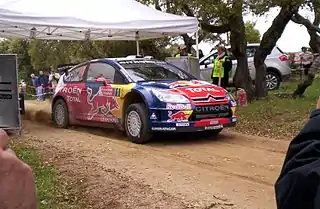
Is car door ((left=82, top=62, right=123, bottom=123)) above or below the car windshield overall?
below

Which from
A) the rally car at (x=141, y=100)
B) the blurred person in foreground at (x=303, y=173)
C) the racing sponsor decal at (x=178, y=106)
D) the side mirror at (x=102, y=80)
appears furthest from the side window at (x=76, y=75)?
the blurred person in foreground at (x=303, y=173)

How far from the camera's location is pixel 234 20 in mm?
13953

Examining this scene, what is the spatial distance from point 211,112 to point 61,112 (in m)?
4.05

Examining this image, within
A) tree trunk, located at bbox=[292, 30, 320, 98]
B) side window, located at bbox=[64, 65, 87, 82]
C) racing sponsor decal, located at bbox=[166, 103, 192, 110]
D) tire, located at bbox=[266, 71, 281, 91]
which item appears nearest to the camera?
racing sponsor decal, located at bbox=[166, 103, 192, 110]

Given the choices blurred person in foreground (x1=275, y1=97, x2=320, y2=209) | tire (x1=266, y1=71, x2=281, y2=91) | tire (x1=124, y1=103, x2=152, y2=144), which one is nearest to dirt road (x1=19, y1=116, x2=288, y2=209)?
tire (x1=124, y1=103, x2=152, y2=144)

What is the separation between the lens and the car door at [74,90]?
35.7 ft

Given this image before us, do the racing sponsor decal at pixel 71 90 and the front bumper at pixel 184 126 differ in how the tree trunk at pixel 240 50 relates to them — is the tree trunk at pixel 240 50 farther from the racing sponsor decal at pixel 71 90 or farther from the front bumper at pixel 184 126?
the front bumper at pixel 184 126

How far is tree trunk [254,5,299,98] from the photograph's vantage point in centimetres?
1386

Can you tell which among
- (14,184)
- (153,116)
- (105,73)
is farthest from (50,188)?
(105,73)

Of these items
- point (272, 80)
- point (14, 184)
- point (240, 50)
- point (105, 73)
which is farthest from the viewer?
point (272, 80)

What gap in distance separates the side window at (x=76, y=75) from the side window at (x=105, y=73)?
292mm

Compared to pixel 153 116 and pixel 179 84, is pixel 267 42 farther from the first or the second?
pixel 153 116

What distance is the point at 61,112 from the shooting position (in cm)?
1155

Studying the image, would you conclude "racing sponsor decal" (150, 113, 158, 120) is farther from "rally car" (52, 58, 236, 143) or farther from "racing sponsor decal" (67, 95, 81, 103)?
"racing sponsor decal" (67, 95, 81, 103)
